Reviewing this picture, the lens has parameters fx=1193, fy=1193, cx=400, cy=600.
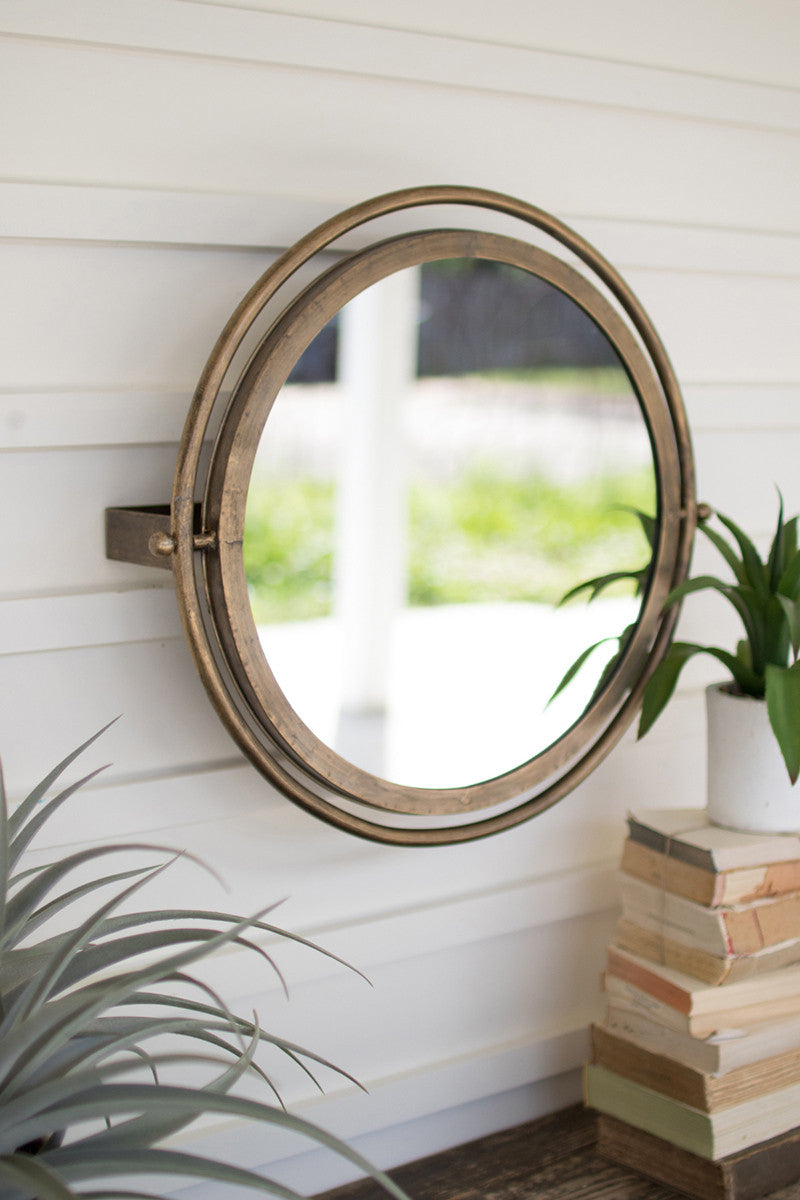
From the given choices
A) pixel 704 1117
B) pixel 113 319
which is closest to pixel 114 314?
pixel 113 319

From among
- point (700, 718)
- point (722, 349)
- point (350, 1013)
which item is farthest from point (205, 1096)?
point (722, 349)

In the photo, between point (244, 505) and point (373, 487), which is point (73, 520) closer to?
point (244, 505)

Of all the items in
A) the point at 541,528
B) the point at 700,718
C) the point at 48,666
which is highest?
the point at 541,528

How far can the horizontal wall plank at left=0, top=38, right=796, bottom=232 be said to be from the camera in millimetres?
996

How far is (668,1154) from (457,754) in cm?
46

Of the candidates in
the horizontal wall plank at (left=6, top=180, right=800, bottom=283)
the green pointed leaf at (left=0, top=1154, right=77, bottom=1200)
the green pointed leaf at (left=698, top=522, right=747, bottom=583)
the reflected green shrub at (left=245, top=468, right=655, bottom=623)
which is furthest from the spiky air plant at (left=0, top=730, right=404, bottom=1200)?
the green pointed leaf at (left=698, top=522, right=747, bottom=583)

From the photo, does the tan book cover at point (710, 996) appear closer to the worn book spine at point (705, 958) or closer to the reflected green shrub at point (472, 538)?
the worn book spine at point (705, 958)

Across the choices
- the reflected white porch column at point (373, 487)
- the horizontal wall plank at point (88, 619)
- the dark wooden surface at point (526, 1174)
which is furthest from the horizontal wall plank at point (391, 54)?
the dark wooden surface at point (526, 1174)

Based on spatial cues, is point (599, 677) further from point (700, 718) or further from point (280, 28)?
point (280, 28)

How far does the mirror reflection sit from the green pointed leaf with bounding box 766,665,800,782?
212mm

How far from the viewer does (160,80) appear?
1031mm

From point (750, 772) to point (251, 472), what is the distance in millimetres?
604

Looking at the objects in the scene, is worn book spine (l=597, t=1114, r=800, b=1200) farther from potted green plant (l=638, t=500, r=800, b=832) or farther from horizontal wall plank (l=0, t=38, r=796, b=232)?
horizontal wall plank (l=0, t=38, r=796, b=232)

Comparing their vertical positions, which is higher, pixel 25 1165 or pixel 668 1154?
pixel 25 1165
